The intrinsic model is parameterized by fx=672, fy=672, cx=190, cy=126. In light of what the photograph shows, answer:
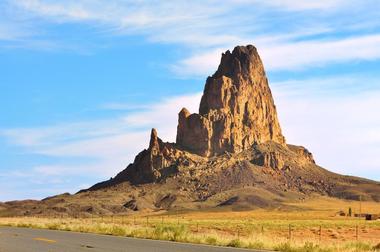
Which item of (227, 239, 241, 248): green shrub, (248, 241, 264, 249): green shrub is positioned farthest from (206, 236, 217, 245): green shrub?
(248, 241, 264, 249): green shrub

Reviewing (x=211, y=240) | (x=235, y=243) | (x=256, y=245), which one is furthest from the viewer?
(x=211, y=240)

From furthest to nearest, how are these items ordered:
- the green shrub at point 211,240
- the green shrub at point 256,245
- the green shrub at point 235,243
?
the green shrub at point 211,240 < the green shrub at point 235,243 < the green shrub at point 256,245

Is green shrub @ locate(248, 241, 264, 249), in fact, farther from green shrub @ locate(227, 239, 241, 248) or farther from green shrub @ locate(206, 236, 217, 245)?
green shrub @ locate(206, 236, 217, 245)

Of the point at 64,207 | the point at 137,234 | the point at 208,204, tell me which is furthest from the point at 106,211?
Answer: the point at 137,234

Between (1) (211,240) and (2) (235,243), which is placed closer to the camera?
(2) (235,243)

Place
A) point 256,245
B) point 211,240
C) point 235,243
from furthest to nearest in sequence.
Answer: point 211,240
point 235,243
point 256,245

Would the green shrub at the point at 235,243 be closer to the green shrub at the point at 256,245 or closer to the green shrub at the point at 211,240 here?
the green shrub at the point at 256,245

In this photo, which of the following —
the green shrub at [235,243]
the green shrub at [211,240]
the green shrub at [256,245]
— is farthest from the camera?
the green shrub at [211,240]

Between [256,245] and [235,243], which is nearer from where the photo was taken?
[256,245]

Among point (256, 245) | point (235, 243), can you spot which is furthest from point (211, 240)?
point (256, 245)

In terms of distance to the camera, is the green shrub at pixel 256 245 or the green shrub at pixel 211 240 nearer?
the green shrub at pixel 256 245

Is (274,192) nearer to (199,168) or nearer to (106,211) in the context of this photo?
(199,168)

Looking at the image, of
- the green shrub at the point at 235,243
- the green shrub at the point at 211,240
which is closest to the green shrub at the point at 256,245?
Result: the green shrub at the point at 235,243

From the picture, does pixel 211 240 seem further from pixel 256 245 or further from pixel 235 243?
pixel 256 245
